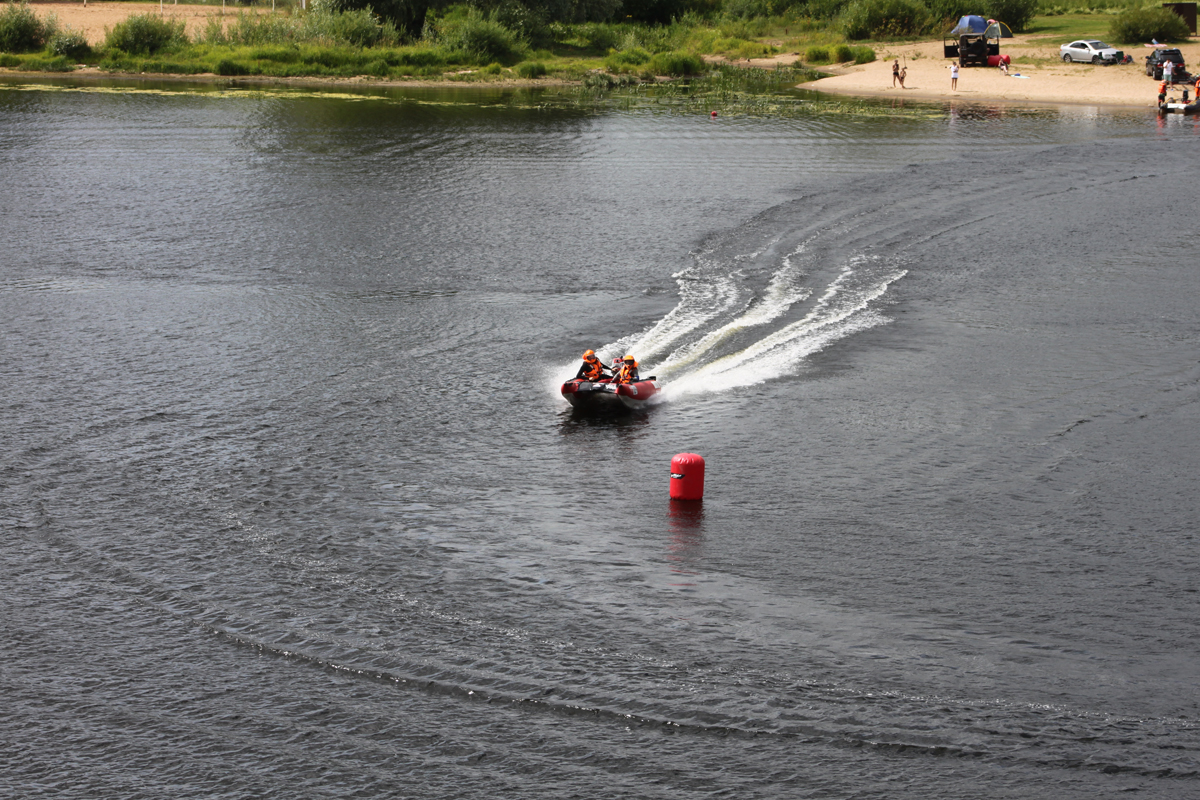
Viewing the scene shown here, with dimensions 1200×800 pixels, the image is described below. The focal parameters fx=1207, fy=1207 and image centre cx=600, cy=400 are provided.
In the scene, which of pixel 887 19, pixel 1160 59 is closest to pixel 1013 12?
pixel 887 19

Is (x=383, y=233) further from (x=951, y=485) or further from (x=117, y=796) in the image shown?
(x=117, y=796)

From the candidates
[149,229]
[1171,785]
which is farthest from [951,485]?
[149,229]

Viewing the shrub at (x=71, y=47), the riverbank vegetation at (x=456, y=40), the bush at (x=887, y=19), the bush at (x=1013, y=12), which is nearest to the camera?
the riverbank vegetation at (x=456, y=40)

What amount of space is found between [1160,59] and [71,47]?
Result: 74776mm

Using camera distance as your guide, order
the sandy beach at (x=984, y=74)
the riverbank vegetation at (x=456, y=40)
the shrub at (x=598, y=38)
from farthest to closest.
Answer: the shrub at (x=598, y=38) → the riverbank vegetation at (x=456, y=40) → the sandy beach at (x=984, y=74)

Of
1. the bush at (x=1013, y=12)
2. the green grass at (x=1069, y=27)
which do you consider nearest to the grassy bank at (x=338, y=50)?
the bush at (x=1013, y=12)

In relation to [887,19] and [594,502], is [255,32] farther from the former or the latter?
[594,502]

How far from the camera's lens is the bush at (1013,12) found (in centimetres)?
10238

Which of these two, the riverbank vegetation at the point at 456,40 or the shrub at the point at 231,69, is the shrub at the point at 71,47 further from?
the shrub at the point at 231,69

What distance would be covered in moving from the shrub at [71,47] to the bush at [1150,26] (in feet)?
249

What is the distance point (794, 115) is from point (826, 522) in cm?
5216

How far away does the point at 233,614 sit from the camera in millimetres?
16453

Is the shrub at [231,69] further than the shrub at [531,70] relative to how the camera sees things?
No

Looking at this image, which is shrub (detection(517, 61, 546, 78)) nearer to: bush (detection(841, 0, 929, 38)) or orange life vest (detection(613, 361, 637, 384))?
bush (detection(841, 0, 929, 38))
